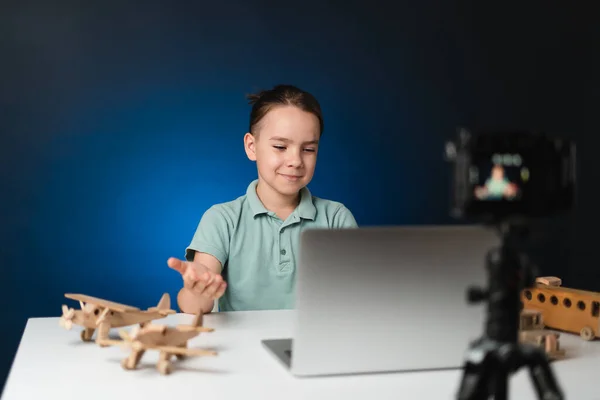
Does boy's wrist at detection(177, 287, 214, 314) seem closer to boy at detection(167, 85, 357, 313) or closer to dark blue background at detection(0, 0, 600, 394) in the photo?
boy at detection(167, 85, 357, 313)

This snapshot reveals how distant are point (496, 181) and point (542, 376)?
0.63 ft

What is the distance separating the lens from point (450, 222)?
284 cm

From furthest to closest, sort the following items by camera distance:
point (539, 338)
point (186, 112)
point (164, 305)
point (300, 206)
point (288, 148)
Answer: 1. point (186, 112)
2. point (300, 206)
3. point (288, 148)
4. point (164, 305)
5. point (539, 338)

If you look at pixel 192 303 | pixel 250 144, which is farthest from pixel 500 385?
pixel 250 144

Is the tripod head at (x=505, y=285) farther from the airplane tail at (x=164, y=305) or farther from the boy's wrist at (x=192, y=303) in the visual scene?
the boy's wrist at (x=192, y=303)

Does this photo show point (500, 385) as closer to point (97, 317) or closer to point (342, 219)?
point (97, 317)

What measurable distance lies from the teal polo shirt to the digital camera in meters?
1.15

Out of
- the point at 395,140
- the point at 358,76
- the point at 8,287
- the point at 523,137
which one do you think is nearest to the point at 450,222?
the point at 395,140

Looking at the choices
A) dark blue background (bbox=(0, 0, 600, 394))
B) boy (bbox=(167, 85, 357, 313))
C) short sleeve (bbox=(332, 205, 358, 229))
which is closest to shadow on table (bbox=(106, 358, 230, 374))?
boy (bbox=(167, 85, 357, 313))

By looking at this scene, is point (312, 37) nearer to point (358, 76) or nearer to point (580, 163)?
point (358, 76)

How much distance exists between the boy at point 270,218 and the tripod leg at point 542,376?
1.18 metres

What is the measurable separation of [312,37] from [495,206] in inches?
79.1

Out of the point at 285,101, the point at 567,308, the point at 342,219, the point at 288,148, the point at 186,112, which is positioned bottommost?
the point at 567,308

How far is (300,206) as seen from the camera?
1956 mm
